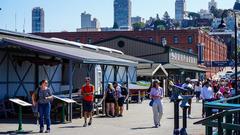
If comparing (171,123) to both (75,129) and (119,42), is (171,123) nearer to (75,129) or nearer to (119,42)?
(75,129)

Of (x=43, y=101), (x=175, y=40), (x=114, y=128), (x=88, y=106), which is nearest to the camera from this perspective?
(x=43, y=101)

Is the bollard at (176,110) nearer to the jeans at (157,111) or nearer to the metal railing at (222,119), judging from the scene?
the metal railing at (222,119)

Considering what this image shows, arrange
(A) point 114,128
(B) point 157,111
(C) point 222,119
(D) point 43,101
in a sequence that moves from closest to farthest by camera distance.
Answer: (C) point 222,119
(D) point 43,101
(A) point 114,128
(B) point 157,111

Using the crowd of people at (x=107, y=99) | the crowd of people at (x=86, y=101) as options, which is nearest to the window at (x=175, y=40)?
the crowd of people at (x=86, y=101)

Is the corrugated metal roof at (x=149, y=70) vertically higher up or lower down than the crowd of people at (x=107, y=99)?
higher up

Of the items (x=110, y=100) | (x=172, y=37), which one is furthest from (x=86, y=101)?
(x=172, y=37)

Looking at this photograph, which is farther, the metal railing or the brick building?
the brick building

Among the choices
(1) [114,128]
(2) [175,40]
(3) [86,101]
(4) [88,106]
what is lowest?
(1) [114,128]

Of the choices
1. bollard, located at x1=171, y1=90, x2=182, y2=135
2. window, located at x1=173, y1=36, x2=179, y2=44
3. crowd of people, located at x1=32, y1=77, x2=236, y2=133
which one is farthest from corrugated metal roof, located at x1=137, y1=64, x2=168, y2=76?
window, located at x1=173, y1=36, x2=179, y2=44

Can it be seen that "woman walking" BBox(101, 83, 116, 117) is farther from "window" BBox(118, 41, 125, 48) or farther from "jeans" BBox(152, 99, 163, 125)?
"window" BBox(118, 41, 125, 48)

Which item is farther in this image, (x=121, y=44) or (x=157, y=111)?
(x=121, y=44)

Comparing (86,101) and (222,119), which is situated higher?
(222,119)

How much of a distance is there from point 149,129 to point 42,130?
3.75 m

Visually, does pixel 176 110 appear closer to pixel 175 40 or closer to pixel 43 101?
pixel 43 101
